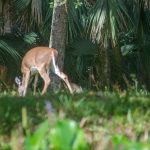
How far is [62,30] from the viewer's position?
1273 centimetres

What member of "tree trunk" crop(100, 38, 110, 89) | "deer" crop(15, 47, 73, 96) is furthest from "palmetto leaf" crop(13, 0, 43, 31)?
"deer" crop(15, 47, 73, 96)

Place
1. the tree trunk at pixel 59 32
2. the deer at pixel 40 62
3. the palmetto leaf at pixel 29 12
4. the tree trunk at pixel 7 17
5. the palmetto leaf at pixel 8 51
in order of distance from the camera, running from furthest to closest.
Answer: the tree trunk at pixel 7 17 < the palmetto leaf at pixel 29 12 < the palmetto leaf at pixel 8 51 < the tree trunk at pixel 59 32 < the deer at pixel 40 62

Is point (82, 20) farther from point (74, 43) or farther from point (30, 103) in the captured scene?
point (30, 103)

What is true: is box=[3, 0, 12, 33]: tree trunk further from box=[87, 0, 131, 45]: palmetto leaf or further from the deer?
the deer

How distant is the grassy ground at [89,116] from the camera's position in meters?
5.13

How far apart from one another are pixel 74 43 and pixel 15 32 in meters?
1.82

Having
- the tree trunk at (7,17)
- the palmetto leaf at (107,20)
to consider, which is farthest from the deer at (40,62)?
the tree trunk at (7,17)

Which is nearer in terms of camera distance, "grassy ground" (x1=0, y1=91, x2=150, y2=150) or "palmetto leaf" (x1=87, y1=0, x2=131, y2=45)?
"grassy ground" (x1=0, y1=91, x2=150, y2=150)

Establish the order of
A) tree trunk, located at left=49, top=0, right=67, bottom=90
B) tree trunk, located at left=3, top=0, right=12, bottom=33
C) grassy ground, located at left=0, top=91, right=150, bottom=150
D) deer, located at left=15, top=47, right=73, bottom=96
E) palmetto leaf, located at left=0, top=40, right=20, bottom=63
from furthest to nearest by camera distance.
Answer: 1. tree trunk, located at left=3, top=0, right=12, bottom=33
2. palmetto leaf, located at left=0, top=40, right=20, bottom=63
3. tree trunk, located at left=49, top=0, right=67, bottom=90
4. deer, located at left=15, top=47, right=73, bottom=96
5. grassy ground, located at left=0, top=91, right=150, bottom=150

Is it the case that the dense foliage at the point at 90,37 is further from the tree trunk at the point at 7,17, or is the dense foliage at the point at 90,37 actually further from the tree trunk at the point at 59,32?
the tree trunk at the point at 59,32

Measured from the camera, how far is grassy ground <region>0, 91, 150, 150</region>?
513cm

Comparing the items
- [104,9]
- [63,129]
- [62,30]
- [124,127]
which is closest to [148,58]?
[104,9]

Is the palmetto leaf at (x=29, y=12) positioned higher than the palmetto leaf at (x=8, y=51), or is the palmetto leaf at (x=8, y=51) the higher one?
the palmetto leaf at (x=29, y=12)

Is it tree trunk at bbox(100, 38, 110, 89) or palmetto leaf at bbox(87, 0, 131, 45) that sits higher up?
palmetto leaf at bbox(87, 0, 131, 45)
